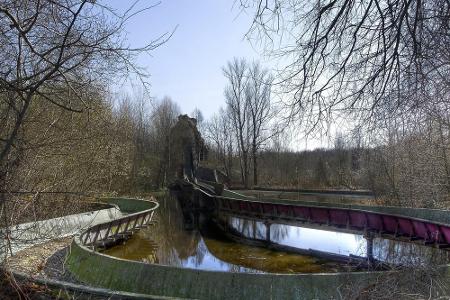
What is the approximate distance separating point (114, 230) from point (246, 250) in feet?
19.3

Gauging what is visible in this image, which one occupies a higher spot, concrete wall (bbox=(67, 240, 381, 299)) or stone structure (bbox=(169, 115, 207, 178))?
stone structure (bbox=(169, 115, 207, 178))

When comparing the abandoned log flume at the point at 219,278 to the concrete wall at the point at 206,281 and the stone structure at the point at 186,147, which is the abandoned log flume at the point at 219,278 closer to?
the concrete wall at the point at 206,281

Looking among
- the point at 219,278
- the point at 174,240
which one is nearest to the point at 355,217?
the point at 174,240

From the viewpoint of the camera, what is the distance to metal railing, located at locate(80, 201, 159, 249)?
1678cm

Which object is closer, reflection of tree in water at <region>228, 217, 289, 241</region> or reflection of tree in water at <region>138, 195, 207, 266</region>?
reflection of tree in water at <region>138, 195, 207, 266</region>

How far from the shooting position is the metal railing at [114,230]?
16.8 metres

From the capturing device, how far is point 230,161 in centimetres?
6675

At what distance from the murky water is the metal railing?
0.63 metres

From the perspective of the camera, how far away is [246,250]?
69.2ft

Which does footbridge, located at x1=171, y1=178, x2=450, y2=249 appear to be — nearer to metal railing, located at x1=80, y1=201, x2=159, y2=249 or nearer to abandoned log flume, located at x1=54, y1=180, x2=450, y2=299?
abandoned log flume, located at x1=54, y1=180, x2=450, y2=299

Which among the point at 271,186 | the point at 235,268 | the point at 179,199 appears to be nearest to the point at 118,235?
the point at 235,268

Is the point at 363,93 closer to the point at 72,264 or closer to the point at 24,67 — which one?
the point at 24,67

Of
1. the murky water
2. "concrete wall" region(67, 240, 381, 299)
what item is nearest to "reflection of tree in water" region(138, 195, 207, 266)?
the murky water

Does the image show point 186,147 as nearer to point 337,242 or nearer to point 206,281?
point 337,242
